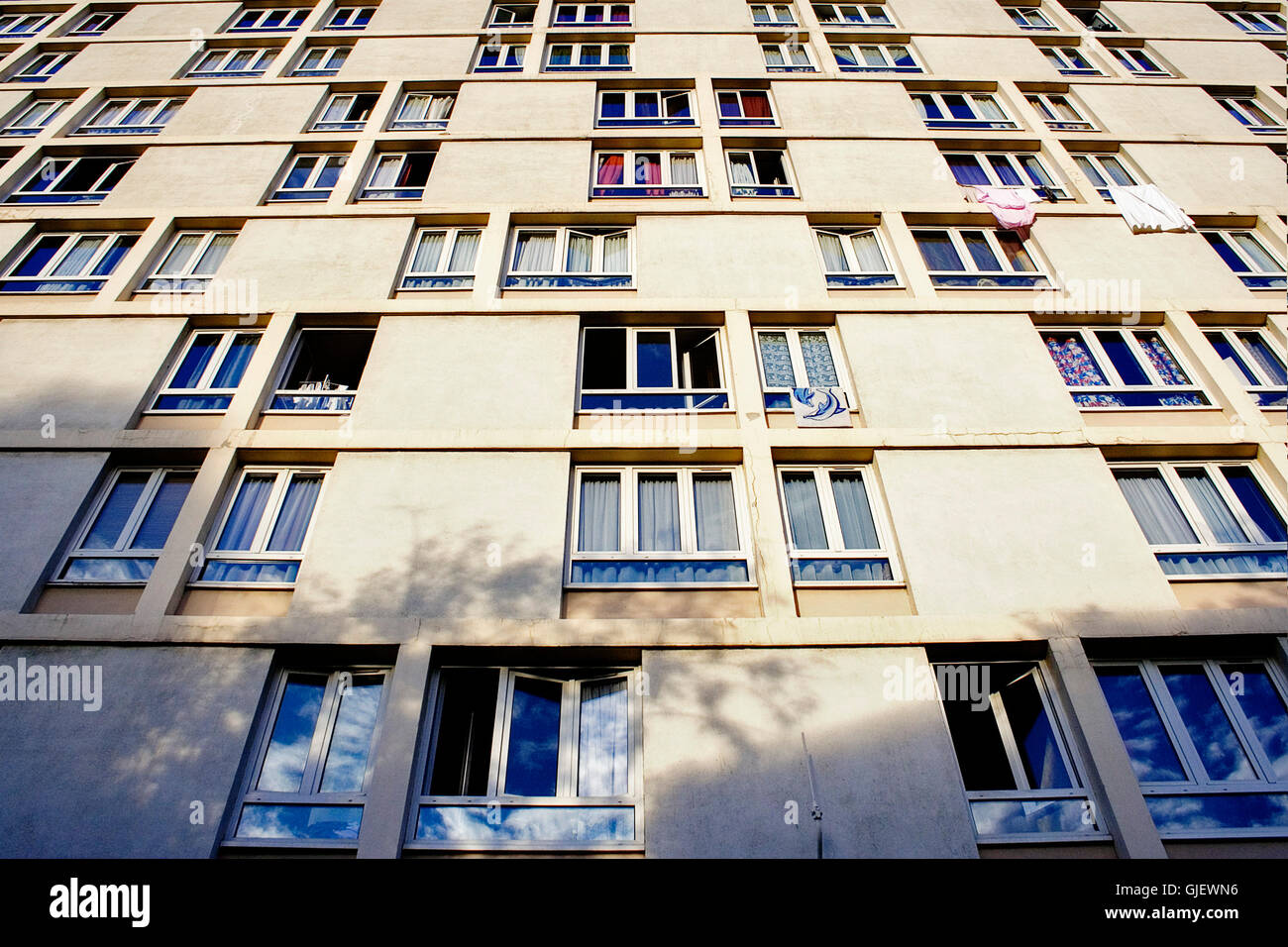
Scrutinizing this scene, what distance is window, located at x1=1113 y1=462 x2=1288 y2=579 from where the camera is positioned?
9578 millimetres

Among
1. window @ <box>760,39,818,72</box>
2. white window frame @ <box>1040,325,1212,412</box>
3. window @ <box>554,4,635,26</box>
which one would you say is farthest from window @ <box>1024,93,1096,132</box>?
window @ <box>554,4,635,26</box>

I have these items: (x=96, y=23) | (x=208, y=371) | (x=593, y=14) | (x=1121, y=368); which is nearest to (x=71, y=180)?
(x=208, y=371)

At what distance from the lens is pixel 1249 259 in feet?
45.8

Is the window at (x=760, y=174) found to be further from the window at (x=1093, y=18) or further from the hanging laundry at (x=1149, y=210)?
the window at (x=1093, y=18)

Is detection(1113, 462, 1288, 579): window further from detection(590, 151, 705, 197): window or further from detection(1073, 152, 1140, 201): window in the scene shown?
detection(590, 151, 705, 197): window

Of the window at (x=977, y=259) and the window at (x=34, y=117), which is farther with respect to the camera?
the window at (x=34, y=117)

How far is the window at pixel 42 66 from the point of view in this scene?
62.6 feet

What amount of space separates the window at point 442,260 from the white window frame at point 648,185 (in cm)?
269

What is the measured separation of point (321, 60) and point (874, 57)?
14.0m

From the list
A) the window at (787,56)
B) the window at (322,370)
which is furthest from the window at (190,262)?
the window at (787,56)

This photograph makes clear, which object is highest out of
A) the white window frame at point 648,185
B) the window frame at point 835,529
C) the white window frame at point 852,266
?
the white window frame at point 648,185

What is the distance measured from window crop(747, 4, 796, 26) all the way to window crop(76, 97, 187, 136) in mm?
14609
